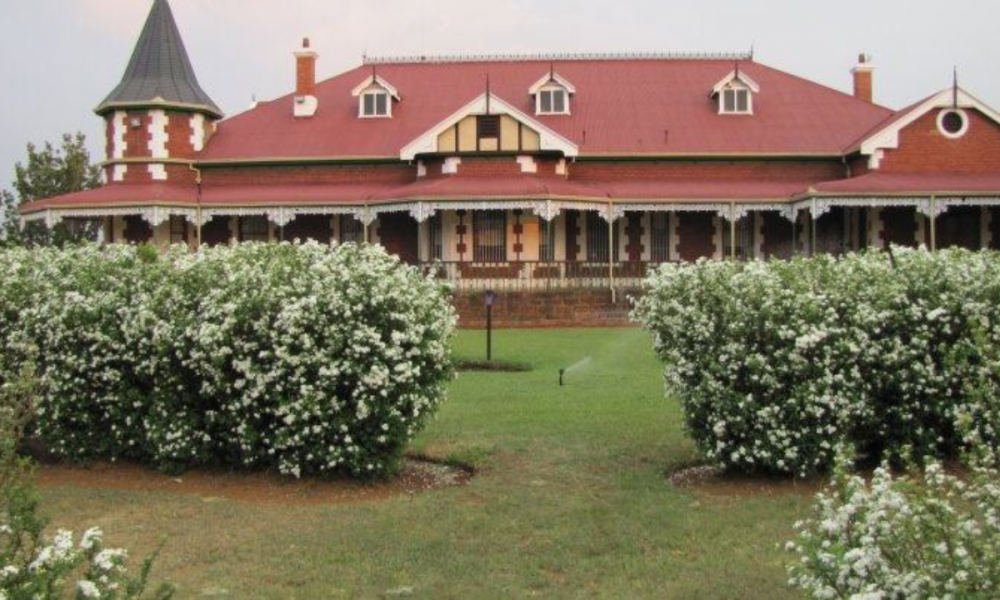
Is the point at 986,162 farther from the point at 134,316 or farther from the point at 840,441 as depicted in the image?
the point at 134,316

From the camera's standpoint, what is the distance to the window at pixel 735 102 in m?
34.4

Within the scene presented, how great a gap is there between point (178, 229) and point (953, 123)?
23281mm

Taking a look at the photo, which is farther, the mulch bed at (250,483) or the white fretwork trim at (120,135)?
the white fretwork trim at (120,135)

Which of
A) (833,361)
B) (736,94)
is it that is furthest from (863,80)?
(833,361)

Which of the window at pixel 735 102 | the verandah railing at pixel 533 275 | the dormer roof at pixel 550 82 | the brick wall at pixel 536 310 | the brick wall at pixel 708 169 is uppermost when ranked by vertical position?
the dormer roof at pixel 550 82

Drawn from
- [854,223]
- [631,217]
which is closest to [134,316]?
[631,217]

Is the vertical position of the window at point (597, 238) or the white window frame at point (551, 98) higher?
the white window frame at point (551, 98)

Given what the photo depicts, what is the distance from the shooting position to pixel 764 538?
7617mm

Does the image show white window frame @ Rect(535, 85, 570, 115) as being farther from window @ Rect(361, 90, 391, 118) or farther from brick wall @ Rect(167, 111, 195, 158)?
brick wall @ Rect(167, 111, 195, 158)

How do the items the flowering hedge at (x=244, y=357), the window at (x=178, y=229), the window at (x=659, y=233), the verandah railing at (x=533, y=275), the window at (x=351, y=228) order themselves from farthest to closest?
the window at (x=178, y=229) → the window at (x=351, y=228) → the window at (x=659, y=233) → the verandah railing at (x=533, y=275) → the flowering hedge at (x=244, y=357)

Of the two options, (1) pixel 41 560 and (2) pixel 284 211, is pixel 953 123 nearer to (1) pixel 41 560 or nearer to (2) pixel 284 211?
(2) pixel 284 211

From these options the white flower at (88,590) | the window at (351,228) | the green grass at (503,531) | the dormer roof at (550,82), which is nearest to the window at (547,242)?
the dormer roof at (550,82)

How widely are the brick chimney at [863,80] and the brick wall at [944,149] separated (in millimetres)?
6413

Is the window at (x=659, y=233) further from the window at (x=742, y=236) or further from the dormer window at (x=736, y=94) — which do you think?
the dormer window at (x=736, y=94)
